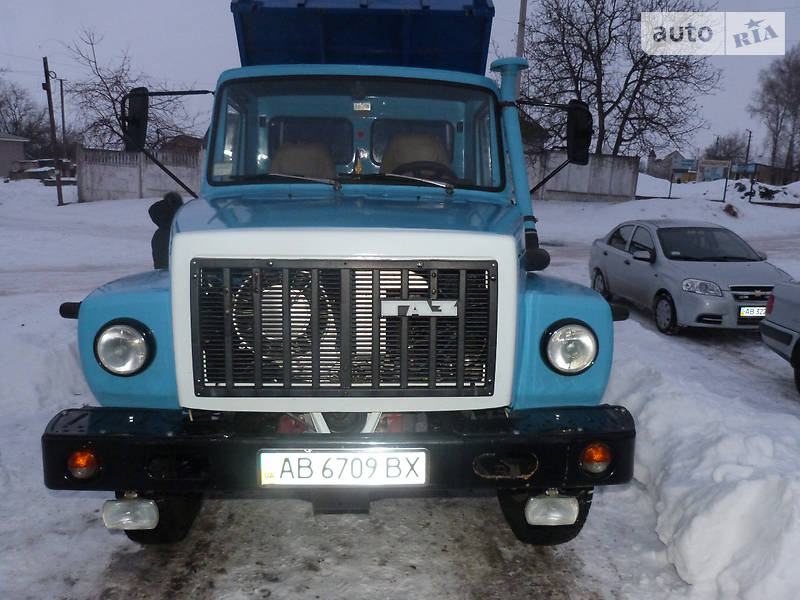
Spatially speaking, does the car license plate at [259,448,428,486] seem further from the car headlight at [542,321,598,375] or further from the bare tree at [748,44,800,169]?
the bare tree at [748,44,800,169]

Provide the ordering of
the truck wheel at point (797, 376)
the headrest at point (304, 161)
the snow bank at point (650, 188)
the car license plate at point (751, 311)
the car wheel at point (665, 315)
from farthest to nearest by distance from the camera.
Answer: the snow bank at point (650, 188), the car wheel at point (665, 315), the car license plate at point (751, 311), the truck wheel at point (797, 376), the headrest at point (304, 161)

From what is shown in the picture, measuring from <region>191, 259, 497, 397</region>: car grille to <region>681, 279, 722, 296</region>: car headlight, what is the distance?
6.95 metres

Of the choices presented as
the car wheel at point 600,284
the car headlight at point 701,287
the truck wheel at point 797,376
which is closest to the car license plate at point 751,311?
the car headlight at point 701,287

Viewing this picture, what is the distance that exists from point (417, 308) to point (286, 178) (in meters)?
1.46

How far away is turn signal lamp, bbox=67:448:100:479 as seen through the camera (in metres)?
3.04

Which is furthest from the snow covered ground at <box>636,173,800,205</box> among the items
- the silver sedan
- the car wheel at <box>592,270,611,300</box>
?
the silver sedan

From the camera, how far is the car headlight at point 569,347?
10.7 ft

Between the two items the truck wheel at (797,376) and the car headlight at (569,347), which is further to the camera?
the truck wheel at (797,376)

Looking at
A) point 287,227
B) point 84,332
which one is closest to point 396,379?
point 287,227

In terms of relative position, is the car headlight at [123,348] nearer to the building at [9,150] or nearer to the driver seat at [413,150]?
the driver seat at [413,150]

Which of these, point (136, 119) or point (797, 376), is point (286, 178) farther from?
point (797, 376)

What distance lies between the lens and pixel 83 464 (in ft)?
9.98

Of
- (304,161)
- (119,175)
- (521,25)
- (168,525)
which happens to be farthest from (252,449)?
(119,175)

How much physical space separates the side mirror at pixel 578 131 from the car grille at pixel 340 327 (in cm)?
195
